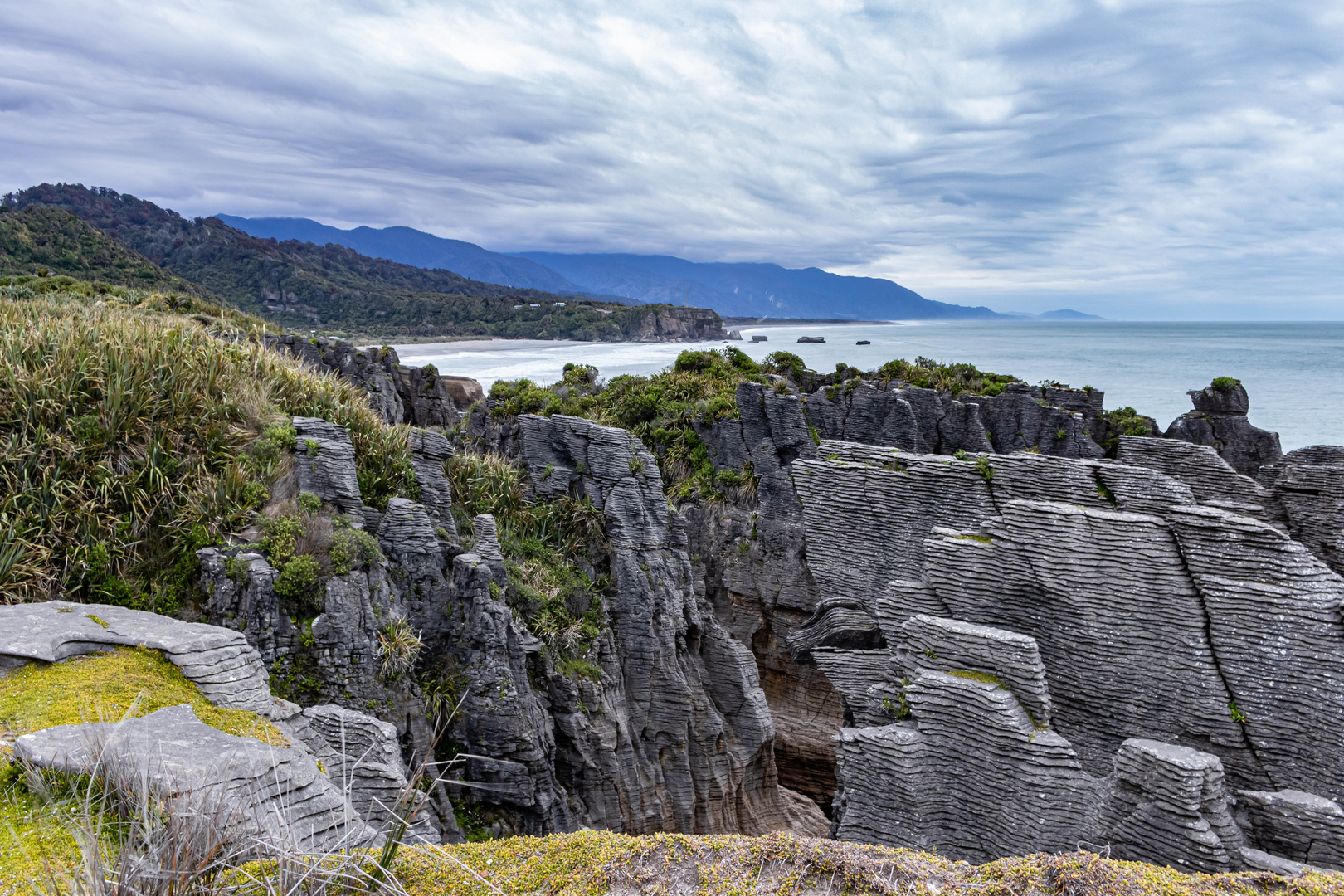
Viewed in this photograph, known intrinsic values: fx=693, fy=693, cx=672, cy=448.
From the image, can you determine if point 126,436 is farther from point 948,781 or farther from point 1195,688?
point 1195,688

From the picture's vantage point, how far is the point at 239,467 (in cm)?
888

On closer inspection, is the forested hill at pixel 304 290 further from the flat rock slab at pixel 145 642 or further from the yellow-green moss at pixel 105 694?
the yellow-green moss at pixel 105 694

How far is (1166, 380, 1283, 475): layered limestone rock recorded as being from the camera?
25281mm

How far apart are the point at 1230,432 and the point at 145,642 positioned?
3214cm

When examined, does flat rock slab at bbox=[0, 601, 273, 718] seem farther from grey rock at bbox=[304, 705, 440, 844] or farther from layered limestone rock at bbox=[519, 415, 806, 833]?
layered limestone rock at bbox=[519, 415, 806, 833]

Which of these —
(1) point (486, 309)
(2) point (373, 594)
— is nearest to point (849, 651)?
(2) point (373, 594)

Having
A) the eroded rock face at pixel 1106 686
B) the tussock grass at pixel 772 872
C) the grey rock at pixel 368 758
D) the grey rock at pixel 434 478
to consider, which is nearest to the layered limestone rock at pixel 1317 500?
the eroded rock face at pixel 1106 686

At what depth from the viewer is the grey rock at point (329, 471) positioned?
900 cm

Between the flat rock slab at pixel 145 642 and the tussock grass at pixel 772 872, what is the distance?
9.71 feet

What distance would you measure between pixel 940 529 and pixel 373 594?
841 centimetres

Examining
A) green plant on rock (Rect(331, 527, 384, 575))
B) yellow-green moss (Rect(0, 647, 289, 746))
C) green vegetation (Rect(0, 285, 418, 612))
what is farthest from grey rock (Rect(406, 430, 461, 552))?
yellow-green moss (Rect(0, 647, 289, 746))

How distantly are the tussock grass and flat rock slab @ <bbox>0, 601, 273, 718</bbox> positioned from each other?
2960 millimetres

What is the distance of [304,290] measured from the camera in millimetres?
98000

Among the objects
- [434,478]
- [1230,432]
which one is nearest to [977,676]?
[434,478]
